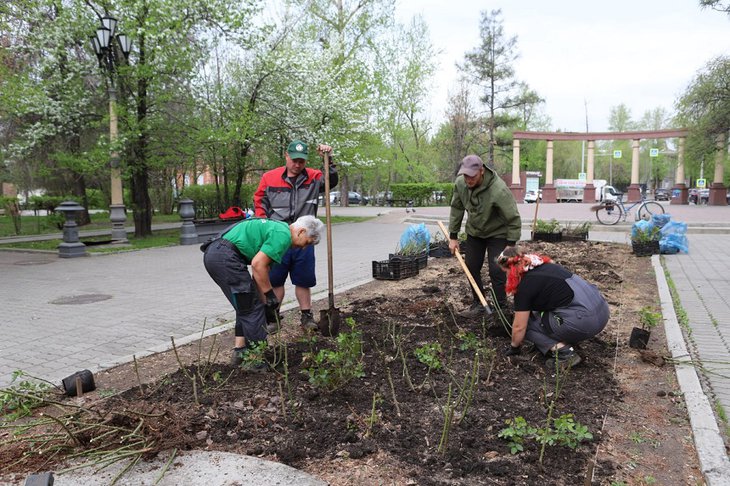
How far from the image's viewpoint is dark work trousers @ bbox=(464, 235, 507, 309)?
498 cm

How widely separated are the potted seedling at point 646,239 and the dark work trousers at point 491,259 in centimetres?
620

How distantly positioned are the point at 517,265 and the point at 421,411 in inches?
51.9

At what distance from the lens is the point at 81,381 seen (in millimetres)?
3498

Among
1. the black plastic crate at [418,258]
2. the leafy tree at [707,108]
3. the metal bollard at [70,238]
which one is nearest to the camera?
the black plastic crate at [418,258]

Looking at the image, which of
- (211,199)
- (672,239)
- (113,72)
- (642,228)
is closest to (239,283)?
(642,228)

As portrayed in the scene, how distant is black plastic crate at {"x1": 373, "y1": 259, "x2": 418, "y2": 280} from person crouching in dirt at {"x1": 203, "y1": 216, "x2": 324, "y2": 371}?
4012 millimetres

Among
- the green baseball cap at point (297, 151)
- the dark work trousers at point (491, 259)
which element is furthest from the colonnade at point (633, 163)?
the green baseball cap at point (297, 151)

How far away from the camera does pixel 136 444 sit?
264cm

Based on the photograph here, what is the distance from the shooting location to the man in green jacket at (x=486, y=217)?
490cm

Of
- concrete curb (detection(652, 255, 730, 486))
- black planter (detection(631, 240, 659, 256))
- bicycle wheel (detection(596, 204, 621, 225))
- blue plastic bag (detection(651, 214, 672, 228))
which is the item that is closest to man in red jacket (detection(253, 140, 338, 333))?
concrete curb (detection(652, 255, 730, 486))

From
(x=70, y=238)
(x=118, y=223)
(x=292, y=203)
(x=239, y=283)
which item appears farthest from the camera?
(x=118, y=223)

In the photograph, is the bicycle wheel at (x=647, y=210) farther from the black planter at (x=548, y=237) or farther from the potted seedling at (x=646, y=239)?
the black planter at (x=548, y=237)

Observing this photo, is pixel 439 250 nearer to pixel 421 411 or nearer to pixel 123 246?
pixel 421 411

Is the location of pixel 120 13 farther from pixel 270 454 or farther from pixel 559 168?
pixel 559 168
